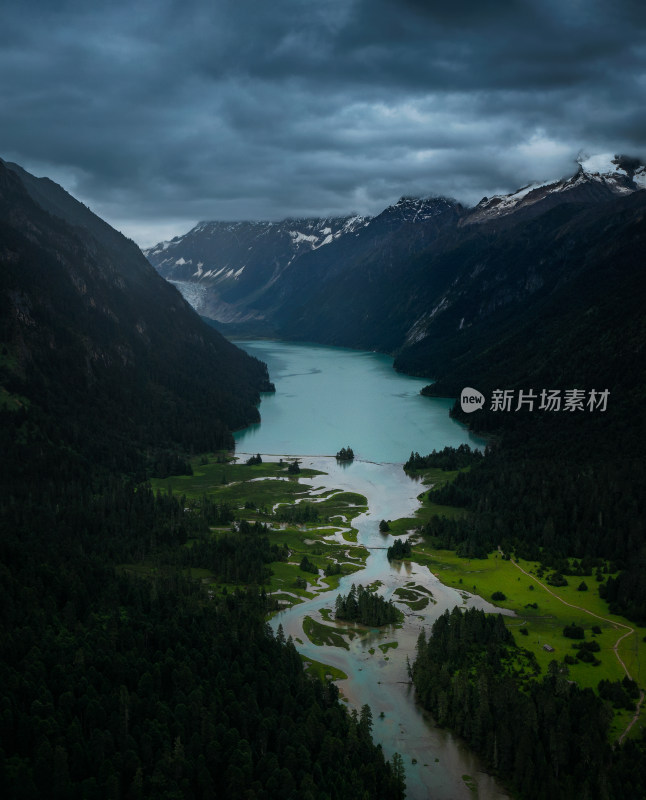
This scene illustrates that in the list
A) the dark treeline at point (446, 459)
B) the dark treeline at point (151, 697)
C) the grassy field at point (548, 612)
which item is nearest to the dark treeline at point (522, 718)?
the grassy field at point (548, 612)

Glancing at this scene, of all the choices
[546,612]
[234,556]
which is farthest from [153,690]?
[546,612]

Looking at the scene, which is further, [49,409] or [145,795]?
[49,409]

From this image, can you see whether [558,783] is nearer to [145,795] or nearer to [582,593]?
[145,795]

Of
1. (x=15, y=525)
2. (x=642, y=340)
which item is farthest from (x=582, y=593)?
(x=642, y=340)

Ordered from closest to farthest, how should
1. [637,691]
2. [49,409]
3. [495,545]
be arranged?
1. [637,691]
2. [495,545]
3. [49,409]

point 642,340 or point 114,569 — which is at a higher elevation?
point 642,340

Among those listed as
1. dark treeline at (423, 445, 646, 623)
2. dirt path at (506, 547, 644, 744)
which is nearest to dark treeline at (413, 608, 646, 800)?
dirt path at (506, 547, 644, 744)

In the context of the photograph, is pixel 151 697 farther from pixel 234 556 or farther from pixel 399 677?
pixel 234 556

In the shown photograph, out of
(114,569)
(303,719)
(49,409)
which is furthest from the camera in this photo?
(49,409)
